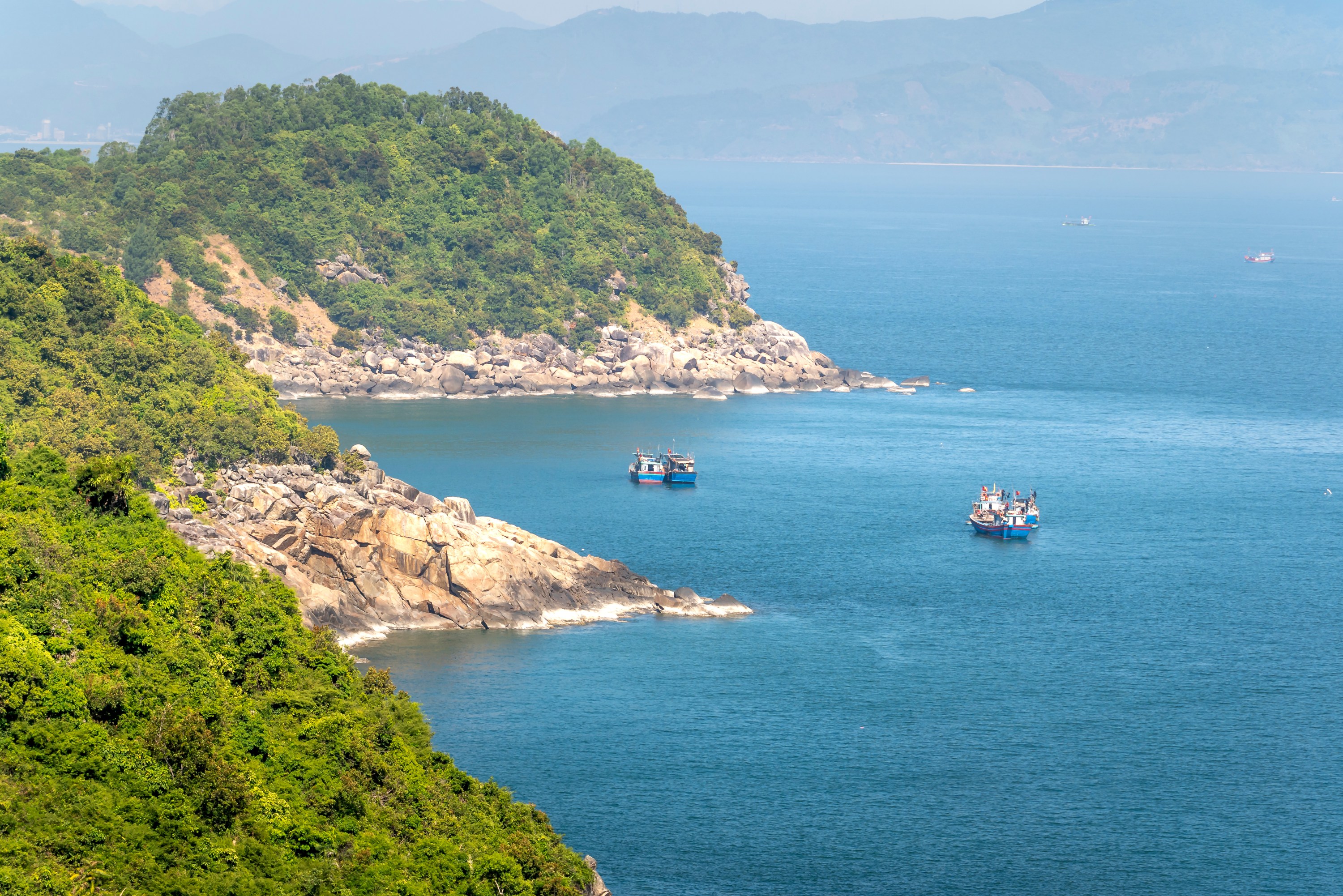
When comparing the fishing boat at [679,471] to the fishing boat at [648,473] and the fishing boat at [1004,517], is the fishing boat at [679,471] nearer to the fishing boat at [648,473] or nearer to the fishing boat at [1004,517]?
the fishing boat at [648,473]

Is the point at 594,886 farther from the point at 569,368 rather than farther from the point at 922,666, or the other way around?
the point at 569,368

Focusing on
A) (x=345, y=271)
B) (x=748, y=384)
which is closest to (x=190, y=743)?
(x=748, y=384)

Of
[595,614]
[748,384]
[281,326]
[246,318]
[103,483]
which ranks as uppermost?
[246,318]

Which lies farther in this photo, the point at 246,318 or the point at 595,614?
the point at 246,318

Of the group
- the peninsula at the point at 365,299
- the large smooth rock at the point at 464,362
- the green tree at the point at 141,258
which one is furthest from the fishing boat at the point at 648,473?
the green tree at the point at 141,258

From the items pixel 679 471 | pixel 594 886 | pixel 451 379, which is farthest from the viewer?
pixel 451 379
